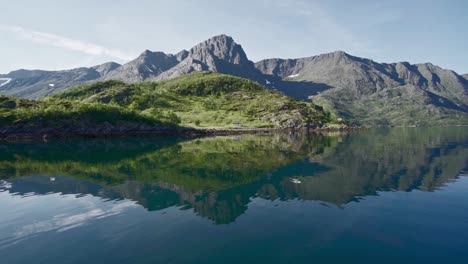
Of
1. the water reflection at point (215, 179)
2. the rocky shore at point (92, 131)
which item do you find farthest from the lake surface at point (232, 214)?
the rocky shore at point (92, 131)

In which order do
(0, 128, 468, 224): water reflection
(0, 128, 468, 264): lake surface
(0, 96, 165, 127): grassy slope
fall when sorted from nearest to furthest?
1. (0, 128, 468, 264): lake surface
2. (0, 128, 468, 224): water reflection
3. (0, 96, 165, 127): grassy slope

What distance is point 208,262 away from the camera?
23.6 metres

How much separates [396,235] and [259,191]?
21016 mm

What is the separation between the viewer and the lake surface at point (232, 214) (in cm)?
2572

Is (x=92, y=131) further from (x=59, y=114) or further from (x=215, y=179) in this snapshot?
(x=215, y=179)

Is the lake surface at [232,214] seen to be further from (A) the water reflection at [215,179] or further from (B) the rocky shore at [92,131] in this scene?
(B) the rocky shore at [92,131]

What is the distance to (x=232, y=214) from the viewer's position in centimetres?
3591

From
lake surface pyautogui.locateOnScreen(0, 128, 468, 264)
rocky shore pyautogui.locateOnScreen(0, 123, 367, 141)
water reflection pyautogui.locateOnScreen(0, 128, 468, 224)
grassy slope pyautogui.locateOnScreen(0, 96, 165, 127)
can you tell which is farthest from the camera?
grassy slope pyautogui.locateOnScreen(0, 96, 165, 127)

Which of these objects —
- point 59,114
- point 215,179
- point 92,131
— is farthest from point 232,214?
point 59,114

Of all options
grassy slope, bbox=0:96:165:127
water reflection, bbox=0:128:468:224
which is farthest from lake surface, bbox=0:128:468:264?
grassy slope, bbox=0:96:165:127

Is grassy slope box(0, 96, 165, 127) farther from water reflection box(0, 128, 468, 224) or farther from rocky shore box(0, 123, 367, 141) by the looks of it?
water reflection box(0, 128, 468, 224)

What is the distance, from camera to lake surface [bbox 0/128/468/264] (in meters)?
25.7

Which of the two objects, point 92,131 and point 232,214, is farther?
point 92,131

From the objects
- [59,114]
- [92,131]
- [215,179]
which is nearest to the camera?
[215,179]
